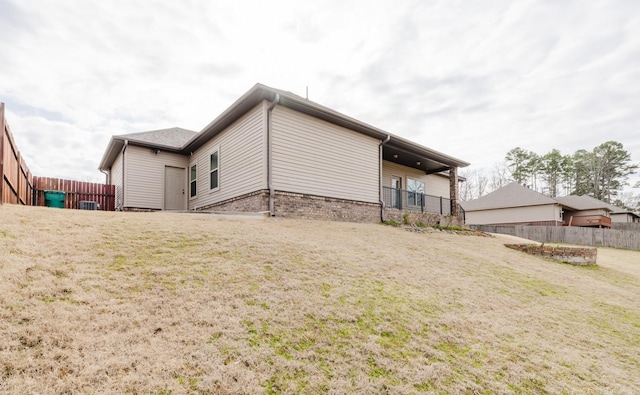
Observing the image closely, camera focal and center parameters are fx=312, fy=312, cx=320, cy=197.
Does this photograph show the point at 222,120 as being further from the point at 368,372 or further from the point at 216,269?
the point at 368,372

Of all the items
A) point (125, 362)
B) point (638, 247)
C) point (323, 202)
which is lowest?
point (638, 247)

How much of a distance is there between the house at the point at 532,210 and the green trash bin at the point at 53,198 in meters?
30.6

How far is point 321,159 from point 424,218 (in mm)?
6246

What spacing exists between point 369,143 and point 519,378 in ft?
33.7

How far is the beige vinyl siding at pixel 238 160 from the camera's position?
9.55 metres

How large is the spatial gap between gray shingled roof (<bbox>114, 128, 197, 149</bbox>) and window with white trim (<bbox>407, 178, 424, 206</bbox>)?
1129 cm

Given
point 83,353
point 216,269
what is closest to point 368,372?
point 83,353

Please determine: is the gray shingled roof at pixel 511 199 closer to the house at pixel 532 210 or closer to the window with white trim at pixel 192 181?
the house at pixel 532 210

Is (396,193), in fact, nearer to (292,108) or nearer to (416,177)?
(416,177)

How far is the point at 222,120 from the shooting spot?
1077 cm

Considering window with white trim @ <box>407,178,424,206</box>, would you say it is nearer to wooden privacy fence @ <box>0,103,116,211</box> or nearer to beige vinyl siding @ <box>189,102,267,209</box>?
beige vinyl siding @ <box>189,102,267,209</box>

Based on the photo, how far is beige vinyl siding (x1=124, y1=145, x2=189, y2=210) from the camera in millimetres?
12805

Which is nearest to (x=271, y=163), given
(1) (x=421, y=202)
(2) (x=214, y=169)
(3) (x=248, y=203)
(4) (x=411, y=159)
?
(3) (x=248, y=203)

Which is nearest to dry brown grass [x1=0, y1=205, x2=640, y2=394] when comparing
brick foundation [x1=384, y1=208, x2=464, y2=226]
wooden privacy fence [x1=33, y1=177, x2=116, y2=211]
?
brick foundation [x1=384, y1=208, x2=464, y2=226]
